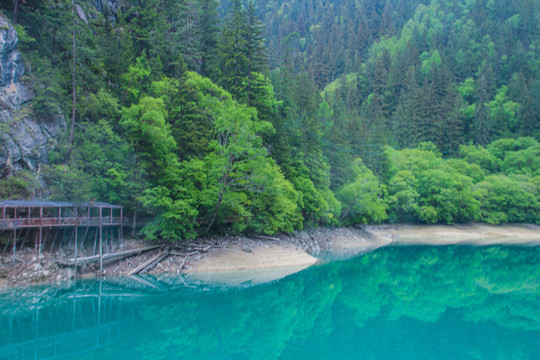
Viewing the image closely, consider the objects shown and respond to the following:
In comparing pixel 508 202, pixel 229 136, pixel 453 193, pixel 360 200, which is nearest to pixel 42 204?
pixel 229 136

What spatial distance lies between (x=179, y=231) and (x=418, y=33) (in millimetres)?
113842

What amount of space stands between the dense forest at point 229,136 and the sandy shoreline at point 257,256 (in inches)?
75.0

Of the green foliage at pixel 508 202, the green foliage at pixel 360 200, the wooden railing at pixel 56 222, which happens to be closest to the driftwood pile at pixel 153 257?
the wooden railing at pixel 56 222

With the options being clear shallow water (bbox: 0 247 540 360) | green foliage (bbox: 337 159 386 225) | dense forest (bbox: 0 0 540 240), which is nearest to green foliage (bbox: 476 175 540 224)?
dense forest (bbox: 0 0 540 240)

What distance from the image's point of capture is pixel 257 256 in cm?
3144

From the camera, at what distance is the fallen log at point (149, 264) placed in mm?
27473

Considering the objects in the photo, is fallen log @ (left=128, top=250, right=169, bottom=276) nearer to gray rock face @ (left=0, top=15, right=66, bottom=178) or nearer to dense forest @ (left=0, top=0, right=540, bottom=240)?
dense forest @ (left=0, top=0, right=540, bottom=240)

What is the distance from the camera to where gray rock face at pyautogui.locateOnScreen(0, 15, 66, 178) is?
24.9m

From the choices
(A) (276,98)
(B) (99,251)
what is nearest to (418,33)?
(A) (276,98)

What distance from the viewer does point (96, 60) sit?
32.8 meters

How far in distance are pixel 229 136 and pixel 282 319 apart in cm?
1778

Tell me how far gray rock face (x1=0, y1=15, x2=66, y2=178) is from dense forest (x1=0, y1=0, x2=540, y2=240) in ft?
2.60

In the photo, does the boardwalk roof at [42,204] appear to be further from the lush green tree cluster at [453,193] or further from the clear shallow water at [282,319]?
the lush green tree cluster at [453,193]

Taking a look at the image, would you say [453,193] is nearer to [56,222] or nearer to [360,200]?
[360,200]
